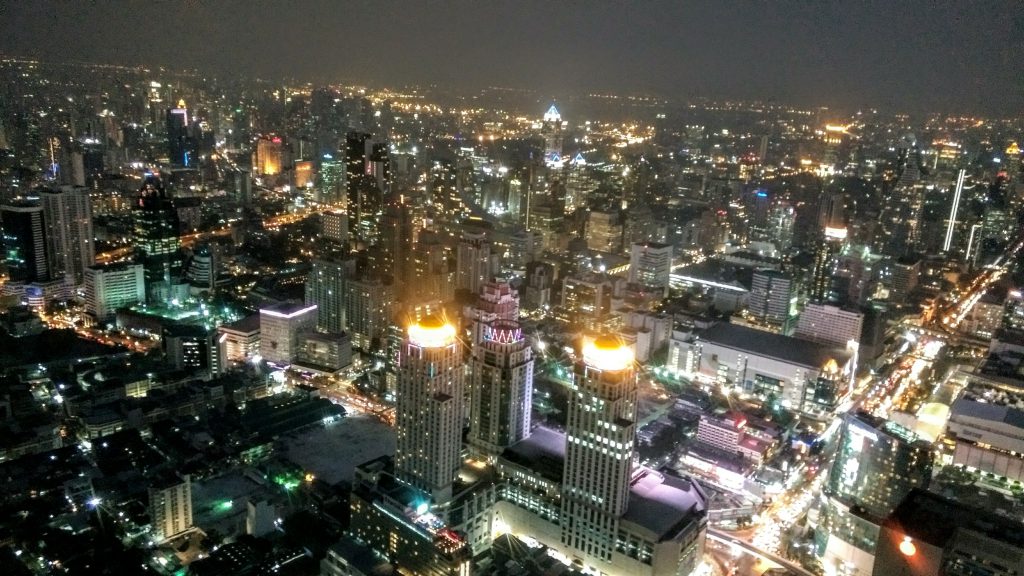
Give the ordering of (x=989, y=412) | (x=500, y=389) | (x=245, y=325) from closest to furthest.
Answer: (x=500, y=389), (x=989, y=412), (x=245, y=325)

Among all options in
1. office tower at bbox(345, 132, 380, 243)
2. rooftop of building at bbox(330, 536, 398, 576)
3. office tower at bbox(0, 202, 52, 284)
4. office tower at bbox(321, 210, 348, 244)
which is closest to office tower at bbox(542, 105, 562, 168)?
office tower at bbox(345, 132, 380, 243)

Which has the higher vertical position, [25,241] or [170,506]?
[25,241]

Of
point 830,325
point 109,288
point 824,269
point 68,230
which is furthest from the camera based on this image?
point 824,269

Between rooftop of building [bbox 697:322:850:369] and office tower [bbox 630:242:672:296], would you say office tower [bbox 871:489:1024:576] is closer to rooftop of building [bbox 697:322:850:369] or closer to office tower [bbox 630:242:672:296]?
rooftop of building [bbox 697:322:850:369]

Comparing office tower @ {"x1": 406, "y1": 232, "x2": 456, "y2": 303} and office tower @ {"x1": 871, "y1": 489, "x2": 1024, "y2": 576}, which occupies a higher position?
office tower @ {"x1": 406, "y1": 232, "x2": 456, "y2": 303}

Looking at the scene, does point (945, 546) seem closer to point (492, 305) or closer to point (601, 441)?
point (601, 441)

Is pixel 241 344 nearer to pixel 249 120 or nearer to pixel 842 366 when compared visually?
pixel 842 366

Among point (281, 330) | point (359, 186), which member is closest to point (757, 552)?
point (281, 330)
